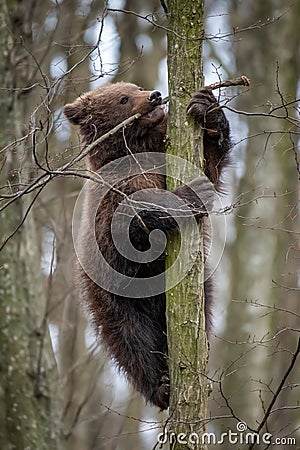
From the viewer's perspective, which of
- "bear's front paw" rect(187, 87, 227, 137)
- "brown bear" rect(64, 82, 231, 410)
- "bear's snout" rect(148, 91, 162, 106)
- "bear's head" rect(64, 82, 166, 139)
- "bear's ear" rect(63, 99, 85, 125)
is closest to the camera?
"bear's front paw" rect(187, 87, 227, 137)

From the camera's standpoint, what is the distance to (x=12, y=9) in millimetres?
9266

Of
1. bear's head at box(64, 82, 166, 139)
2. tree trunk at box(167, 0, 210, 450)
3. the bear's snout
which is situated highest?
bear's head at box(64, 82, 166, 139)

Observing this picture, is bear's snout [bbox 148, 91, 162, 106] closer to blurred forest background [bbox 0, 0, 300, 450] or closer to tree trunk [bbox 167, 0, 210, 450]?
blurred forest background [bbox 0, 0, 300, 450]

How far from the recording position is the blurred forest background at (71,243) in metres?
8.28

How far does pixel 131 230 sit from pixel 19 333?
247 cm

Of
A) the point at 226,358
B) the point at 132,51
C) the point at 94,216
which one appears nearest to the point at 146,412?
the point at 226,358

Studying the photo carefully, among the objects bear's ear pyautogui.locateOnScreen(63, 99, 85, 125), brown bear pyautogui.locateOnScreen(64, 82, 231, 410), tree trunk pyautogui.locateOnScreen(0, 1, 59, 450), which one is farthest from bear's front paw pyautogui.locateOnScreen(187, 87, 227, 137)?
tree trunk pyautogui.locateOnScreen(0, 1, 59, 450)

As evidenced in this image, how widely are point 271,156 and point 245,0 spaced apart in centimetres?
274

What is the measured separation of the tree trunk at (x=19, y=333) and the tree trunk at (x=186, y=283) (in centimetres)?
271

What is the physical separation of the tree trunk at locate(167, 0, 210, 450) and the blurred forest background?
0.99ft

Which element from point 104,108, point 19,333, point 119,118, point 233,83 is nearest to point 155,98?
point 119,118

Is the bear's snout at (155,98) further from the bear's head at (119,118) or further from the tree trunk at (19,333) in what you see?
the tree trunk at (19,333)

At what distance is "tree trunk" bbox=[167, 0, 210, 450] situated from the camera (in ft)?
18.6

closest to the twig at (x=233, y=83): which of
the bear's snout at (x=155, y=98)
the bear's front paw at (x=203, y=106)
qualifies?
the bear's front paw at (x=203, y=106)
